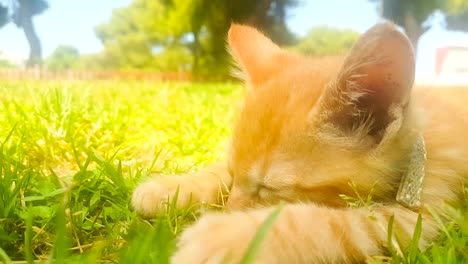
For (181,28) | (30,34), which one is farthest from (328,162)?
(181,28)

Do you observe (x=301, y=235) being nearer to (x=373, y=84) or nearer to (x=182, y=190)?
(x=373, y=84)

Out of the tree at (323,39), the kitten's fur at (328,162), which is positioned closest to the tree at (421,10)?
the tree at (323,39)

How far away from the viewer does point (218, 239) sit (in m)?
0.89

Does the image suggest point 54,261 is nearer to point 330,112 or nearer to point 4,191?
point 4,191

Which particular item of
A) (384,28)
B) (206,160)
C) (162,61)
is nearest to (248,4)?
(162,61)

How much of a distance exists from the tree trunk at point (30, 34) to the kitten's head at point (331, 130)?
4.14 m

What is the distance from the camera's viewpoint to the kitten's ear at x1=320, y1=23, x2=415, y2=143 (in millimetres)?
1027

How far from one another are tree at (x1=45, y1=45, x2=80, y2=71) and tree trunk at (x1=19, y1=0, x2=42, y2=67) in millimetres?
187

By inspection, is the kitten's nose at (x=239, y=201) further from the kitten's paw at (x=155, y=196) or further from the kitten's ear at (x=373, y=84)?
the kitten's ear at (x=373, y=84)

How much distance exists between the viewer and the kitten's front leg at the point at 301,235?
0.88 m

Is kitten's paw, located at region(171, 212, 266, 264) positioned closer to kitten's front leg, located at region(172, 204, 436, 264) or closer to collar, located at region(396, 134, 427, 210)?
kitten's front leg, located at region(172, 204, 436, 264)

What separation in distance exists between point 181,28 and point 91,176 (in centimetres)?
684

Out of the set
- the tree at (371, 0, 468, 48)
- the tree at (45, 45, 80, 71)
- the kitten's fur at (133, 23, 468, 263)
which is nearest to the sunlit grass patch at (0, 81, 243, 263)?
the kitten's fur at (133, 23, 468, 263)

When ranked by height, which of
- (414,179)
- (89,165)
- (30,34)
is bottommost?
(89,165)
